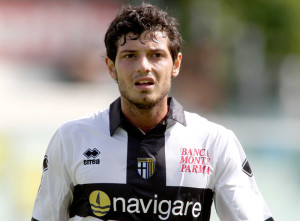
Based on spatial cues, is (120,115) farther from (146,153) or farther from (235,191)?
(235,191)

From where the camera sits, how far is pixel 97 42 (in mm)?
14195

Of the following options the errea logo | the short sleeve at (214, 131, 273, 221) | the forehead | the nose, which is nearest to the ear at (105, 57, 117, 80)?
the forehead

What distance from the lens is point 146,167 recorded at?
3.27 m

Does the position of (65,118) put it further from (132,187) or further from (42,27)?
(132,187)

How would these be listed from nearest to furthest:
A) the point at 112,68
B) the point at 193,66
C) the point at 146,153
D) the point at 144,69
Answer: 1. the point at 144,69
2. the point at 146,153
3. the point at 112,68
4. the point at 193,66

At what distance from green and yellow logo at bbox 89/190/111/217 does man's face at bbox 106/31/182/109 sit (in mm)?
494

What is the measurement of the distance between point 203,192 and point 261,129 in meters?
7.38

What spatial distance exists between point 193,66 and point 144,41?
9.38 meters


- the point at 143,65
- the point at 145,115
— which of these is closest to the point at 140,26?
the point at 143,65

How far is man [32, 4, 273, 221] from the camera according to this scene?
3.22m

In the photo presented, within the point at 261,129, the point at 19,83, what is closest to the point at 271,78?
the point at 261,129

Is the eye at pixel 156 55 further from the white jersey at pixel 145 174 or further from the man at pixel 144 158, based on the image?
the white jersey at pixel 145 174

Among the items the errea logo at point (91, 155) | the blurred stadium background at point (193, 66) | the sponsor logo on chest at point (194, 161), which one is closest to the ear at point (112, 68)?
the errea logo at point (91, 155)

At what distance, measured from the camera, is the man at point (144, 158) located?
10.6 ft
